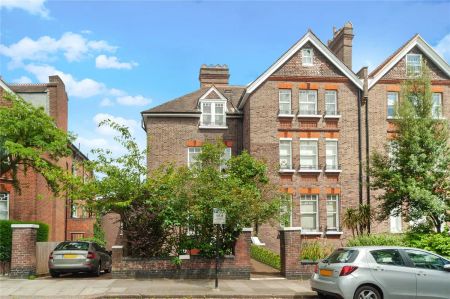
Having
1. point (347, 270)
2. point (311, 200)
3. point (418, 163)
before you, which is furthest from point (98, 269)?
point (311, 200)

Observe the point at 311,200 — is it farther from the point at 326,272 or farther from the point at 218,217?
the point at 326,272

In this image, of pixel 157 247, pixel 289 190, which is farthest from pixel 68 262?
pixel 289 190

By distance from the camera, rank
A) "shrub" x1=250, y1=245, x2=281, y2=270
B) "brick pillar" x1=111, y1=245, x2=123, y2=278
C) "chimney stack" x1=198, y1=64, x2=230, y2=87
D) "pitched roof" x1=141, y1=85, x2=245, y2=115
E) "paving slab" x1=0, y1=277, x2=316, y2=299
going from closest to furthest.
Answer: "paving slab" x1=0, y1=277, x2=316, y2=299 < "brick pillar" x1=111, y1=245, x2=123, y2=278 < "shrub" x1=250, y1=245, x2=281, y2=270 < "pitched roof" x1=141, y1=85, x2=245, y2=115 < "chimney stack" x1=198, y1=64, x2=230, y2=87

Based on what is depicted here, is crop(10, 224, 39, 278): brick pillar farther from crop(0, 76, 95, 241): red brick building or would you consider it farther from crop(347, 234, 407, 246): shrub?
crop(347, 234, 407, 246): shrub

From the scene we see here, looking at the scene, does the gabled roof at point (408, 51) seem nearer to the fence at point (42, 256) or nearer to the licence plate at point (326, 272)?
the licence plate at point (326, 272)

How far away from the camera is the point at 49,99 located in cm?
3381

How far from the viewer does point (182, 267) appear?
1867 cm

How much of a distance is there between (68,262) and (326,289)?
10.1m

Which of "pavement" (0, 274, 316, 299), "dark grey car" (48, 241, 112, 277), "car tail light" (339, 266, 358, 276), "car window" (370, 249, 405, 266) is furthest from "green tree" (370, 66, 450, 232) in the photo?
"dark grey car" (48, 241, 112, 277)

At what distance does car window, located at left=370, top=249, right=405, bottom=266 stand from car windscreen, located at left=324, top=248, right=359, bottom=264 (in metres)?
0.45

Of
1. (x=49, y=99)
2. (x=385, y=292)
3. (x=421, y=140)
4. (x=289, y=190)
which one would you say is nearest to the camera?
(x=385, y=292)

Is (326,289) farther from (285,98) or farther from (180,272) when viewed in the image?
(285,98)

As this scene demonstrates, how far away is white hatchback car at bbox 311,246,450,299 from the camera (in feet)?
43.1

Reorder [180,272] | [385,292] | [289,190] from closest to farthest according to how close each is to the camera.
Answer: [385,292], [180,272], [289,190]
